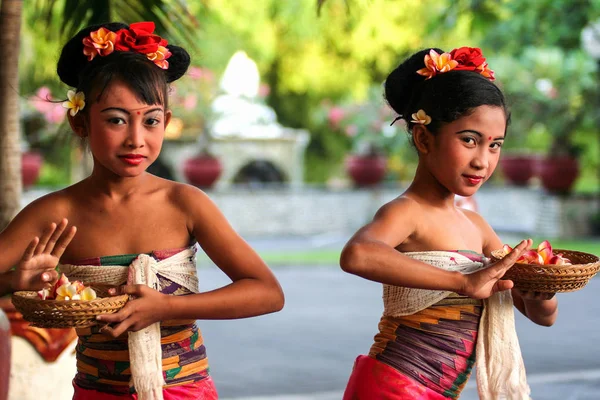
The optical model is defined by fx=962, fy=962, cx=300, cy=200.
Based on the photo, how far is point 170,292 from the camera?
7.59 feet

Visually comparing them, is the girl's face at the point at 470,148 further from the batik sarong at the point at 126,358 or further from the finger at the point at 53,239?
the finger at the point at 53,239

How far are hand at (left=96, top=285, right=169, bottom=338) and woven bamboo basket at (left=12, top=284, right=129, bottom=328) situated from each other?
0.05ft

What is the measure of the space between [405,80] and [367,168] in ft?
48.0

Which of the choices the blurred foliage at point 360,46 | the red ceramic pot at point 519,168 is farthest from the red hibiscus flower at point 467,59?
the red ceramic pot at point 519,168

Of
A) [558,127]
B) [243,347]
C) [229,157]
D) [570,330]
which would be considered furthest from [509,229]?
[243,347]

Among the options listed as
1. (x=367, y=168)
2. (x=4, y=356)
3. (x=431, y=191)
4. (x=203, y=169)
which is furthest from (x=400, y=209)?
(x=367, y=168)

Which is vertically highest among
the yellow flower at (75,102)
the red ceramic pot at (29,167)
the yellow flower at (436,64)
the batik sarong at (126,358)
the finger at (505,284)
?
the red ceramic pot at (29,167)

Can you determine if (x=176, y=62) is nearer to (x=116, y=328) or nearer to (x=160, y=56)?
(x=160, y=56)

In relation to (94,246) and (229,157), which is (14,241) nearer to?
(94,246)

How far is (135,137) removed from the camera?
225 cm

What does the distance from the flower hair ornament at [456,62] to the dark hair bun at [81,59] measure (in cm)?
62

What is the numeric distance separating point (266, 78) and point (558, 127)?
37.4 ft

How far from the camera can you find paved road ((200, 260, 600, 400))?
6.08m

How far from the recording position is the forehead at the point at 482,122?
7.95 ft
